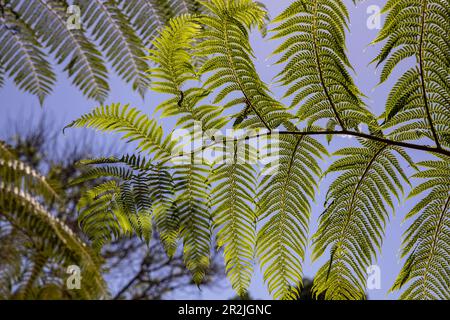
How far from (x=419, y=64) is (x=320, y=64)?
0.64 feet

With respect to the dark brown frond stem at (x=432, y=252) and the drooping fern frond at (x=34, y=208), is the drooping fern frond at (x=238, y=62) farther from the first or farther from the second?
the drooping fern frond at (x=34, y=208)

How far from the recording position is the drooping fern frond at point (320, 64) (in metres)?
0.87

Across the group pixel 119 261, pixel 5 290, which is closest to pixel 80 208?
pixel 5 290

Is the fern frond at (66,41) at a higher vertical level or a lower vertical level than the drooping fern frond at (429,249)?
higher

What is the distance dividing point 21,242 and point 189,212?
1694 mm

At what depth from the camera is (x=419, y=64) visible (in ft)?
2.85

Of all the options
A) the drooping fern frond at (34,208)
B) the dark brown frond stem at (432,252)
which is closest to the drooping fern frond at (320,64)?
the dark brown frond stem at (432,252)

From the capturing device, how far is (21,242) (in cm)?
227

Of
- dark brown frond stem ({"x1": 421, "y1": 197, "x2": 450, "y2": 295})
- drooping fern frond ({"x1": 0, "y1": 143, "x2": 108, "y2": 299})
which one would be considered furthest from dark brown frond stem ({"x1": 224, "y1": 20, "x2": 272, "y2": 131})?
drooping fern frond ({"x1": 0, "y1": 143, "x2": 108, "y2": 299})

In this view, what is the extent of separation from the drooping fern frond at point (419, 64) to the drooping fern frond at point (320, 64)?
0.24ft

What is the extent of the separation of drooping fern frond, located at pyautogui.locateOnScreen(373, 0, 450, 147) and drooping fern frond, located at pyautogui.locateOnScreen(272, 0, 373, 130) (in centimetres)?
7

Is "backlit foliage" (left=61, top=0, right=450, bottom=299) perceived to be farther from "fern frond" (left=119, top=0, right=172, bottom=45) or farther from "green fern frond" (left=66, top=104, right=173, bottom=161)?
"fern frond" (left=119, top=0, right=172, bottom=45)

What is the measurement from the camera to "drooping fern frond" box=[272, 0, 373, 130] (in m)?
0.87

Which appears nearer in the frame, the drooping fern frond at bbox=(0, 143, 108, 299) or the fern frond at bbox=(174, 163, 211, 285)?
the fern frond at bbox=(174, 163, 211, 285)
